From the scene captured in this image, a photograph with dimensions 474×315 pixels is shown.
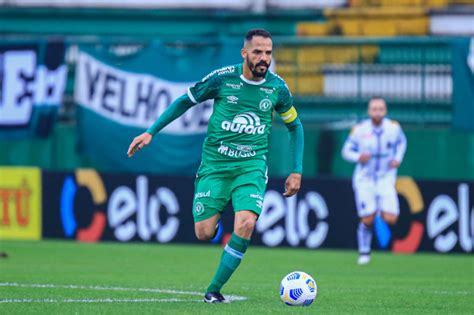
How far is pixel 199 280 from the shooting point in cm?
1359

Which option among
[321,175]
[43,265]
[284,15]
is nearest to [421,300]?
[43,265]

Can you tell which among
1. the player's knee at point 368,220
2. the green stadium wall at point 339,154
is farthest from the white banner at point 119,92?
the player's knee at point 368,220

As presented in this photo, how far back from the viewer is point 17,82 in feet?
70.2

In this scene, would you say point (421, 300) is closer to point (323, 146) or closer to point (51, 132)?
point (323, 146)

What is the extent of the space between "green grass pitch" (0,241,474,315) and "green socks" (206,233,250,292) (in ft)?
0.75

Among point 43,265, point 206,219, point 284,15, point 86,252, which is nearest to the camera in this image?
point 206,219

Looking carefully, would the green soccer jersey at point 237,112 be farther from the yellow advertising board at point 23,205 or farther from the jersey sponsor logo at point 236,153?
the yellow advertising board at point 23,205

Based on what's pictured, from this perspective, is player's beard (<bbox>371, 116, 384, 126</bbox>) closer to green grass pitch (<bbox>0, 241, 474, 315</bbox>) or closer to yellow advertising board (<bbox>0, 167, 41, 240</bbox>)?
green grass pitch (<bbox>0, 241, 474, 315</bbox>)

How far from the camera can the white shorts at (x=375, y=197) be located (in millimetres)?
17891

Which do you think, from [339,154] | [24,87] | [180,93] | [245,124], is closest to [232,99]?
[245,124]

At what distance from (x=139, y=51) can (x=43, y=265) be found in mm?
6645

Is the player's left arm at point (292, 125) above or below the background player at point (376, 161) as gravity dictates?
above

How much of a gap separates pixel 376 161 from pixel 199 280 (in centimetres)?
521

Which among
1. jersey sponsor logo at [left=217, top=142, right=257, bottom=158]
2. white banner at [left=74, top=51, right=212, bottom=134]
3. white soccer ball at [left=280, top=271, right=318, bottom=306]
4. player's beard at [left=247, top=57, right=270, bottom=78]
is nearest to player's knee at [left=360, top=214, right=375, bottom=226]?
white banner at [left=74, top=51, right=212, bottom=134]
